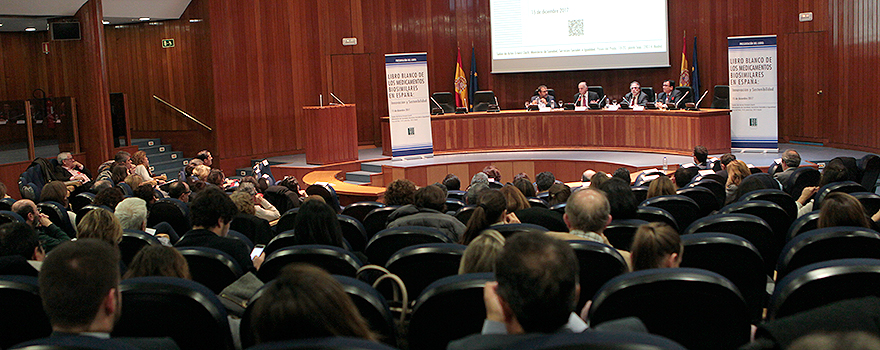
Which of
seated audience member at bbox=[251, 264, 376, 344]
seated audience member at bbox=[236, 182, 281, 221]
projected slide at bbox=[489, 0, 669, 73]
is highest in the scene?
projected slide at bbox=[489, 0, 669, 73]

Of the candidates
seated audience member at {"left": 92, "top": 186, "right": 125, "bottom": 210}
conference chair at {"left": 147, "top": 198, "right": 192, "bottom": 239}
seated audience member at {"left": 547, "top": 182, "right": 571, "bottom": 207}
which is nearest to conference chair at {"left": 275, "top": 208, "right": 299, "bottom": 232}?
conference chair at {"left": 147, "top": 198, "right": 192, "bottom": 239}

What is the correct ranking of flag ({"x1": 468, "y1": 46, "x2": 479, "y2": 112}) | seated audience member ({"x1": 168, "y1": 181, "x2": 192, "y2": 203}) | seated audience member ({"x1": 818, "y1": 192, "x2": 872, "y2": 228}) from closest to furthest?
seated audience member ({"x1": 818, "y1": 192, "x2": 872, "y2": 228}) → seated audience member ({"x1": 168, "y1": 181, "x2": 192, "y2": 203}) → flag ({"x1": 468, "y1": 46, "x2": 479, "y2": 112})

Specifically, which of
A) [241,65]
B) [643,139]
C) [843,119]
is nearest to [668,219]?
[643,139]

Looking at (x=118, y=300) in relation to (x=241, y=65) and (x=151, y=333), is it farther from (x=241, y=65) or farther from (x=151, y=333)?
(x=241, y=65)

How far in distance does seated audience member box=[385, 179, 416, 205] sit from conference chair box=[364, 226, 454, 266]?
6.54 feet

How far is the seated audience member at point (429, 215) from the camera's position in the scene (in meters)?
4.16

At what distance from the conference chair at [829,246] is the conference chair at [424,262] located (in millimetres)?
1261

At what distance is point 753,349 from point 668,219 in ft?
A: 8.78

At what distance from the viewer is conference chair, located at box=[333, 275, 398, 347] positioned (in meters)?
2.09

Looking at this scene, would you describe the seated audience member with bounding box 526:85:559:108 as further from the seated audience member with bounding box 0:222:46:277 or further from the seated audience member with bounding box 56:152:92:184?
the seated audience member with bounding box 0:222:46:277

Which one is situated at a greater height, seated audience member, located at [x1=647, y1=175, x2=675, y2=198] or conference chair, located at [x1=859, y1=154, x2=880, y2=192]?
seated audience member, located at [x1=647, y1=175, x2=675, y2=198]

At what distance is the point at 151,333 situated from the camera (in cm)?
220

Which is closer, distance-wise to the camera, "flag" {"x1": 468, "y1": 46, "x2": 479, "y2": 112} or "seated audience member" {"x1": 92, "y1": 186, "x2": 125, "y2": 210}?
"seated audience member" {"x1": 92, "y1": 186, "x2": 125, "y2": 210}

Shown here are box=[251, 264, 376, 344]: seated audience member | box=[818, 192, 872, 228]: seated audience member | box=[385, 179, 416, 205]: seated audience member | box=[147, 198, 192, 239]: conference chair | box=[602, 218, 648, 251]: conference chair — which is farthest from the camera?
box=[385, 179, 416, 205]: seated audience member
